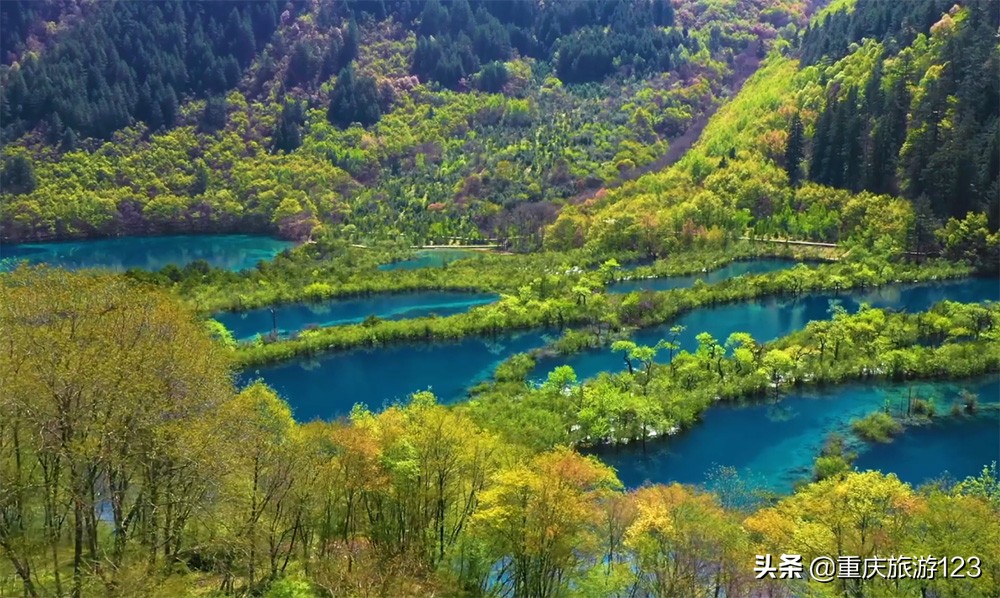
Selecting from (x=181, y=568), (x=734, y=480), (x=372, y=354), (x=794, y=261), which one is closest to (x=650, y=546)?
(x=181, y=568)

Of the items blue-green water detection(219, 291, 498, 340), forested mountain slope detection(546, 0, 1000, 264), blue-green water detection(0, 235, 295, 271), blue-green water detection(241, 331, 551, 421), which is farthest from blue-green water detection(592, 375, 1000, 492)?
blue-green water detection(0, 235, 295, 271)

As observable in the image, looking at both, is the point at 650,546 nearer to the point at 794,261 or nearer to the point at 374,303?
the point at 374,303

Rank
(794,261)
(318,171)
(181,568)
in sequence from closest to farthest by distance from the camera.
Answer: (181,568), (794,261), (318,171)

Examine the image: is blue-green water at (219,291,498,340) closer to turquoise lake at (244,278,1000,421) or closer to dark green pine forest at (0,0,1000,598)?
dark green pine forest at (0,0,1000,598)

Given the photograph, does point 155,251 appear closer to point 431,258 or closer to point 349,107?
point 431,258

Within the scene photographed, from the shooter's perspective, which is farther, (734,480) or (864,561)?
(734,480)

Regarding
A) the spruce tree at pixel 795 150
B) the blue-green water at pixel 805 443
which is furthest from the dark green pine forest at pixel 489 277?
the blue-green water at pixel 805 443
